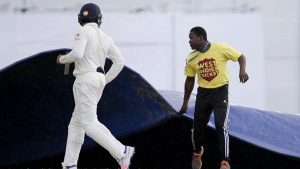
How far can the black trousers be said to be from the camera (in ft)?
26.7

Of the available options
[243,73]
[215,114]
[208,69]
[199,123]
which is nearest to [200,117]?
[199,123]

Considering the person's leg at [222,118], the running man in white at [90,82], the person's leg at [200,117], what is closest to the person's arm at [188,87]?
the person's leg at [200,117]

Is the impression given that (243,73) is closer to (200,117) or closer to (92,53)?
(200,117)

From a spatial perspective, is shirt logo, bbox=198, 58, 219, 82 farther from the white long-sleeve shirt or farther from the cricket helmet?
the cricket helmet

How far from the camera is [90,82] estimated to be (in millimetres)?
7617

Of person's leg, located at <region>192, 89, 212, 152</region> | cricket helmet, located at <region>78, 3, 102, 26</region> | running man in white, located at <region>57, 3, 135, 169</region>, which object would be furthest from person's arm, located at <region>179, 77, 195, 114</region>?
cricket helmet, located at <region>78, 3, 102, 26</region>

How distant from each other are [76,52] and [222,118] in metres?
1.53

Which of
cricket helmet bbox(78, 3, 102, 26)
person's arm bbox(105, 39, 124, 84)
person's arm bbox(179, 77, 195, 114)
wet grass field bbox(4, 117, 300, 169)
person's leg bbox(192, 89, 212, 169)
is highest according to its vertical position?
cricket helmet bbox(78, 3, 102, 26)

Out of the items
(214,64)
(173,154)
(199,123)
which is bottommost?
(173,154)

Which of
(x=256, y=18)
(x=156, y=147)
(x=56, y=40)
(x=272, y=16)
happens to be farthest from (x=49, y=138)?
(x=272, y=16)

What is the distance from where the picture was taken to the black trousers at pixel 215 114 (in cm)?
815

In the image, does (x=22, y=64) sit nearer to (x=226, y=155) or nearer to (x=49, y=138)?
(x=49, y=138)

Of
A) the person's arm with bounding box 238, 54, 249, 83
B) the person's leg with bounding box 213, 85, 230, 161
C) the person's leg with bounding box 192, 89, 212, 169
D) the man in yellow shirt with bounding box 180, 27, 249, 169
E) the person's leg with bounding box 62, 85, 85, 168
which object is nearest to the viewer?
the person's leg with bounding box 62, 85, 85, 168

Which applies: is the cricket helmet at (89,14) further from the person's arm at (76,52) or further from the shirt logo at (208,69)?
the shirt logo at (208,69)
